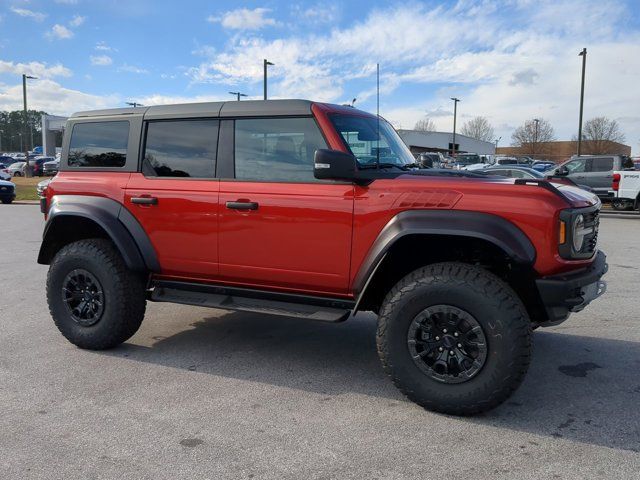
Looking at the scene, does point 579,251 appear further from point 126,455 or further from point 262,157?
point 126,455

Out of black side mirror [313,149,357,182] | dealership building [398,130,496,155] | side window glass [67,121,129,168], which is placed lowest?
black side mirror [313,149,357,182]

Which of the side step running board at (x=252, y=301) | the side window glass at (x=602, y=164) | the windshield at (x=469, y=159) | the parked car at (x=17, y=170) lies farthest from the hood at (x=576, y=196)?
the parked car at (x=17, y=170)

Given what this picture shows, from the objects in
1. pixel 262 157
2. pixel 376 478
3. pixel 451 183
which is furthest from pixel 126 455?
pixel 451 183

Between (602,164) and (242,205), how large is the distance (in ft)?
59.8

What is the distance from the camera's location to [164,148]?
4.54 metres

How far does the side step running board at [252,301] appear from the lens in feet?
12.7

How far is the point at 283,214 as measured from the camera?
154 inches

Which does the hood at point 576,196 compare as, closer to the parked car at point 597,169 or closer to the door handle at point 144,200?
the door handle at point 144,200

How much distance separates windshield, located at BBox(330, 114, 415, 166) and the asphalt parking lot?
1.68 m

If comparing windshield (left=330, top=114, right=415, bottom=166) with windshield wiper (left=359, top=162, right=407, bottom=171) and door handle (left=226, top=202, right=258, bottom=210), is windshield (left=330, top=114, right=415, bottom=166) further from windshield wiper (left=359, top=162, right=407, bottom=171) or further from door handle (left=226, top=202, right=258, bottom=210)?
door handle (left=226, top=202, right=258, bottom=210)

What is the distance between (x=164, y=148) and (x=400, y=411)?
2811 mm

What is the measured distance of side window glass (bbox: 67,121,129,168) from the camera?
4.72m

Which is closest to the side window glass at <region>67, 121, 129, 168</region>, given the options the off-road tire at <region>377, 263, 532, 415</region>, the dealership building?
the off-road tire at <region>377, 263, 532, 415</region>

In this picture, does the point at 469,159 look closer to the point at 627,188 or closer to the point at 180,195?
the point at 627,188
